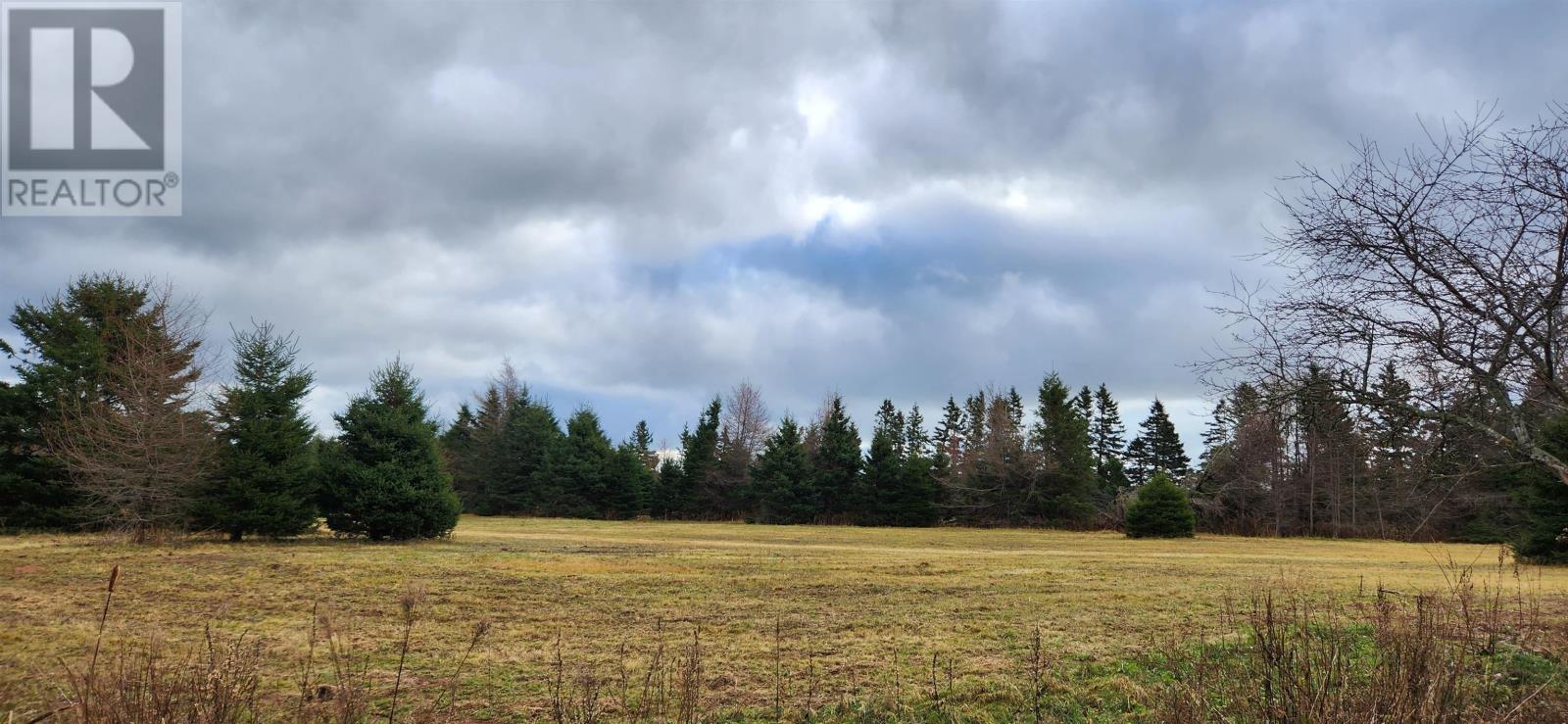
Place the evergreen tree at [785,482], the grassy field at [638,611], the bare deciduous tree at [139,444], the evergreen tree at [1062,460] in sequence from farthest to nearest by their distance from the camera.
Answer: the evergreen tree at [785,482], the evergreen tree at [1062,460], the bare deciduous tree at [139,444], the grassy field at [638,611]

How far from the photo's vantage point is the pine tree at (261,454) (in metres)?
20.6

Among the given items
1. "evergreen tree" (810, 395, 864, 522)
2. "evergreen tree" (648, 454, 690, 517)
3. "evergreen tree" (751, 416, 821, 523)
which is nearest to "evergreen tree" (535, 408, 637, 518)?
"evergreen tree" (648, 454, 690, 517)

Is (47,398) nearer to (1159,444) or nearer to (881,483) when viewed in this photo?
(881,483)

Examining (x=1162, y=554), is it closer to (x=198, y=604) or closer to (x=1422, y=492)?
(x=1422, y=492)

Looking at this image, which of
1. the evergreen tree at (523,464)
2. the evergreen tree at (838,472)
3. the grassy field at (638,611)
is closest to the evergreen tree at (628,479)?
the evergreen tree at (523,464)

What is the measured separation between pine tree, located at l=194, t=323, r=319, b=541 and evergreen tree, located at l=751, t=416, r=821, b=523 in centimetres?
3039

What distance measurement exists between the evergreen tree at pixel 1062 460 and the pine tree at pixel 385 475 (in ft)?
108

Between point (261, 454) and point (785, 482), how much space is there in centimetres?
3155

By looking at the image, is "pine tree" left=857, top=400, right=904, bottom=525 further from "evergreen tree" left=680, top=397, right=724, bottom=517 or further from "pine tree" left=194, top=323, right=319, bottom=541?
"pine tree" left=194, top=323, right=319, bottom=541

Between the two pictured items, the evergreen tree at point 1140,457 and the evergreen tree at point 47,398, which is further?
the evergreen tree at point 1140,457

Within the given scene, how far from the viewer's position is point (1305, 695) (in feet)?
13.1

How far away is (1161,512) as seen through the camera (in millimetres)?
32594

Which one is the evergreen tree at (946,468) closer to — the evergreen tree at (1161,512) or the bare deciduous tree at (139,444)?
the evergreen tree at (1161,512)

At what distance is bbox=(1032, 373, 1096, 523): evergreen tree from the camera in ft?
147
